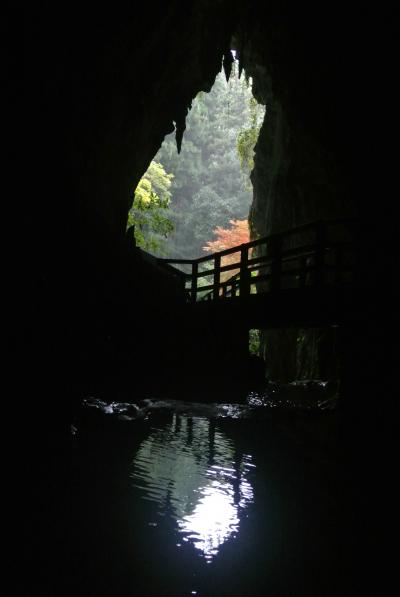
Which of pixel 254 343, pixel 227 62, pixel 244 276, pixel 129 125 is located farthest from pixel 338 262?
pixel 254 343

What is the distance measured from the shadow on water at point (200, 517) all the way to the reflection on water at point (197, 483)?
1 cm

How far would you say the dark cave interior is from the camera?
6.36m

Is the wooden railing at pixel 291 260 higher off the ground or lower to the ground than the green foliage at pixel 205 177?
lower

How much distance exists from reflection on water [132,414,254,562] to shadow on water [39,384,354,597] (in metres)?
0.01

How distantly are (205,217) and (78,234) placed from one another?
36096 millimetres

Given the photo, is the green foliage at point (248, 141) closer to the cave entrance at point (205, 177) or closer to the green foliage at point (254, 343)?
the green foliage at point (254, 343)

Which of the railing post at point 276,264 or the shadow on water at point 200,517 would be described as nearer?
the shadow on water at point 200,517

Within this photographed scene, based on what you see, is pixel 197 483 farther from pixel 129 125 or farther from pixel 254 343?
pixel 254 343

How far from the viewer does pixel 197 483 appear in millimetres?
4461

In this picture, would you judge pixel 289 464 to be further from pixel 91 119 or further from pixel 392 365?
pixel 91 119

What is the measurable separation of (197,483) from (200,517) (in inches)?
32.2

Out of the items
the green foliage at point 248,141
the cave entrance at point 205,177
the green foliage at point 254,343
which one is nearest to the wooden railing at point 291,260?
the green foliage at point 248,141

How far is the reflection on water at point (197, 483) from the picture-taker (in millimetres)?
3439

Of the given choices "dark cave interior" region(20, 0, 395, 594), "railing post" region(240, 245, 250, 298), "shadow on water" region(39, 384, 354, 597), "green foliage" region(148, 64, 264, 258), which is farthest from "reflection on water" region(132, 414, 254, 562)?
"green foliage" region(148, 64, 264, 258)
